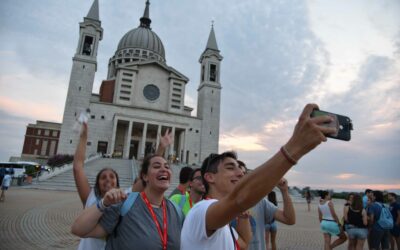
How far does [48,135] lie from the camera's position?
63.9 m

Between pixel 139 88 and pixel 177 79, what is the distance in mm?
7127

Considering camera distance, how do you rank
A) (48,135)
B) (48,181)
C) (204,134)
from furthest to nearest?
(48,135) < (204,134) < (48,181)

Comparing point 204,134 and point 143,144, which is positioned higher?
point 204,134

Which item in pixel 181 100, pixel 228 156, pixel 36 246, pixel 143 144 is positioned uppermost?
pixel 181 100

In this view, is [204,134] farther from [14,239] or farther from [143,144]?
[14,239]

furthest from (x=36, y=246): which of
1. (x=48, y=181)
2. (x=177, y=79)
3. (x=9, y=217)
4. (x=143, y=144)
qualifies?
(x=177, y=79)

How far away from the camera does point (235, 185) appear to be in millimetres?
1407

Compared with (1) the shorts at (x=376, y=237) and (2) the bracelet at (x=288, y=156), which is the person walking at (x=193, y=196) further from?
(1) the shorts at (x=376, y=237)

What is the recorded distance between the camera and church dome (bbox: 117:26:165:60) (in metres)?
60.5

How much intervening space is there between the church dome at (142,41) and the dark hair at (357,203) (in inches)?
2343

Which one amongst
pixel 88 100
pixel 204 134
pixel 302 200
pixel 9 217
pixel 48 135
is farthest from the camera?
pixel 48 135

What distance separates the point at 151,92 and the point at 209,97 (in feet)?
34.3

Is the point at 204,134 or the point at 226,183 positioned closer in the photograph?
the point at 226,183

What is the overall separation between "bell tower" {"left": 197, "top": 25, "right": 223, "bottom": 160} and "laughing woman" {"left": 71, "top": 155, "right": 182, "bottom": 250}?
43.1 metres
